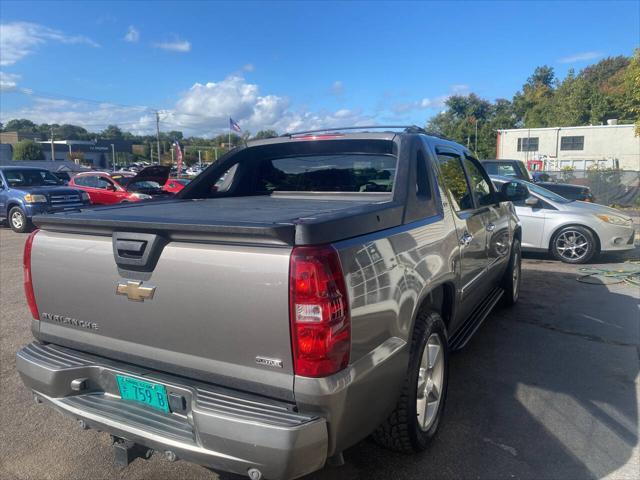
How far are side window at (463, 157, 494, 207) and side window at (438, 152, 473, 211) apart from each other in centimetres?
18

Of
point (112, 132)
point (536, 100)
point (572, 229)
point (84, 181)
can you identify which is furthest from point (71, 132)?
point (572, 229)

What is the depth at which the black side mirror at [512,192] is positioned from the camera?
4.96m

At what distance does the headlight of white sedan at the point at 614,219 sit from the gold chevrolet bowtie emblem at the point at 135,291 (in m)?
8.60

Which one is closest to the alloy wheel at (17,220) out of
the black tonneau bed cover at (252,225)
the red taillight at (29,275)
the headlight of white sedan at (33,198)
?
the headlight of white sedan at (33,198)

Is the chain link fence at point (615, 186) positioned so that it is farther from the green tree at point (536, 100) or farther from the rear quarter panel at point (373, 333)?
the green tree at point (536, 100)

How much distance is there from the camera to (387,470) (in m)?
2.77

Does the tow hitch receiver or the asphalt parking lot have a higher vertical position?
the tow hitch receiver

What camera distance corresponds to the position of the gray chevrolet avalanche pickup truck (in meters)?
1.94

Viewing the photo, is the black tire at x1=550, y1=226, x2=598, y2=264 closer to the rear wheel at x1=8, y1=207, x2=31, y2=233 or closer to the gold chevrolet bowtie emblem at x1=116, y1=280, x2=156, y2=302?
the gold chevrolet bowtie emblem at x1=116, y1=280, x2=156, y2=302

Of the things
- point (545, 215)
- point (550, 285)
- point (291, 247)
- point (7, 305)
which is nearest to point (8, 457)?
point (291, 247)

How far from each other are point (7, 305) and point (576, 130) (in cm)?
4277

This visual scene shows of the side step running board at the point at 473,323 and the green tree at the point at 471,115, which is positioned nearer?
the side step running board at the point at 473,323

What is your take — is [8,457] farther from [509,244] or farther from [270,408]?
[509,244]

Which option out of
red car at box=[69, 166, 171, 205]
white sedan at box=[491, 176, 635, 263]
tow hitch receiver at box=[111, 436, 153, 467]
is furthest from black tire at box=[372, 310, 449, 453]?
red car at box=[69, 166, 171, 205]
